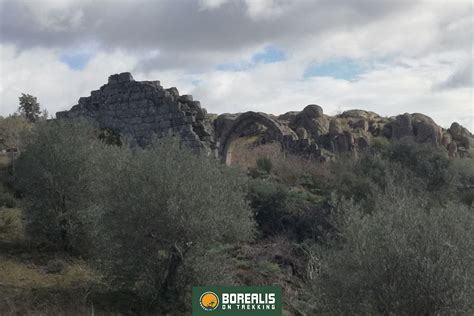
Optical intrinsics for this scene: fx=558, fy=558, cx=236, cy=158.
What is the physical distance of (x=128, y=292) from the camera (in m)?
10.6

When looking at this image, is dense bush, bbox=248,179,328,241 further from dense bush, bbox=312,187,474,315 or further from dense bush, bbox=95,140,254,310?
dense bush, bbox=312,187,474,315

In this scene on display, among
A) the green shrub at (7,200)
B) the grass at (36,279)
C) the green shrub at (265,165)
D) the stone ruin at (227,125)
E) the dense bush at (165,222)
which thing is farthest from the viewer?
the green shrub at (265,165)

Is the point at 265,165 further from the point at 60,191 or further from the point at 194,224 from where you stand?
the point at 194,224

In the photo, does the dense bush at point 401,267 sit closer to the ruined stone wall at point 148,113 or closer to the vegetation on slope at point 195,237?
the vegetation on slope at point 195,237

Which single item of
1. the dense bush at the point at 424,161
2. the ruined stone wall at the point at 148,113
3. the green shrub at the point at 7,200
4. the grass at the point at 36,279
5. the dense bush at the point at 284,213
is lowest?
the grass at the point at 36,279

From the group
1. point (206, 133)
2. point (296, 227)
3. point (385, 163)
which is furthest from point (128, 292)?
point (385, 163)

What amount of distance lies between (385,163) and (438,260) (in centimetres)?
1328

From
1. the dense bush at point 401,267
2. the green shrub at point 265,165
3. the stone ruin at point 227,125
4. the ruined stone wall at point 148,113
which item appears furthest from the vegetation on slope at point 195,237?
the green shrub at point 265,165

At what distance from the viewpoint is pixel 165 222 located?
965cm

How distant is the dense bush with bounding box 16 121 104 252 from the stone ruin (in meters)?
2.82

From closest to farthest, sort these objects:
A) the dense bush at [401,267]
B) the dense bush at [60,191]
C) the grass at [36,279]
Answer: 1. the dense bush at [401,267]
2. the grass at [36,279]
3. the dense bush at [60,191]

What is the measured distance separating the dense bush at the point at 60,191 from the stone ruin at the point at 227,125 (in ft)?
9.26

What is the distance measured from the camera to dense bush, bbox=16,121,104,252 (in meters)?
13.4

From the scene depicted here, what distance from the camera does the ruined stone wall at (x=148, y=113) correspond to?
63.3ft
